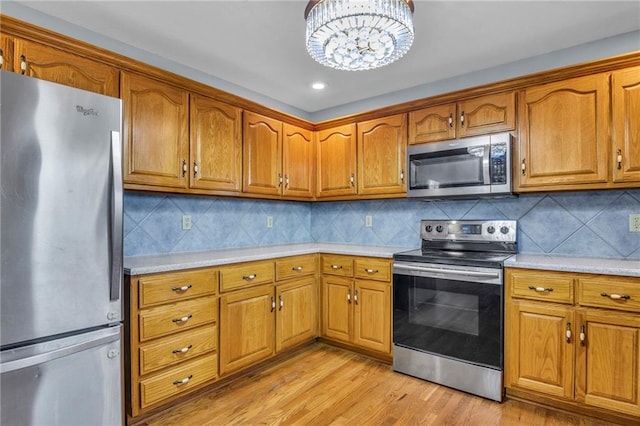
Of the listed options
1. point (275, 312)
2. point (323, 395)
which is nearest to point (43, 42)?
point (275, 312)

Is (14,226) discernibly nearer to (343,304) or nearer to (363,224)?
(343,304)

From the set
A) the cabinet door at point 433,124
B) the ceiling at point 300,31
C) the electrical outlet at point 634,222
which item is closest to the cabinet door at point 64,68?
the ceiling at point 300,31

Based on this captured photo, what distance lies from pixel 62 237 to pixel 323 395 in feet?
5.85

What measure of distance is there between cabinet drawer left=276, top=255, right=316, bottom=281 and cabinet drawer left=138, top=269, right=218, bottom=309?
59 cm

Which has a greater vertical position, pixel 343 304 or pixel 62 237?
pixel 62 237

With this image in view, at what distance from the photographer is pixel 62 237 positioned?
1.48 meters

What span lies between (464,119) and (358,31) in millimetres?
1361

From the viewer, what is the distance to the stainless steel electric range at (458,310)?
2225 millimetres

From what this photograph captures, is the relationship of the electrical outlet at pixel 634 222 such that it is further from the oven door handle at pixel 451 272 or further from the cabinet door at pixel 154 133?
the cabinet door at pixel 154 133

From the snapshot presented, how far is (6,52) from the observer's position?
1.70 m

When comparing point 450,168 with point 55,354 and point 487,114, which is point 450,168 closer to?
point 487,114

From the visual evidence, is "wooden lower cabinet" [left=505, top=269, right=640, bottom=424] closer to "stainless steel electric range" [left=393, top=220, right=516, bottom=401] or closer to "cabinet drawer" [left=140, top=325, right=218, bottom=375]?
"stainless steel electric range" [left=393, top=220, right=516, bottom=401]

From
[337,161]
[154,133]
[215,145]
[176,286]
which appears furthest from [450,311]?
[154,133]

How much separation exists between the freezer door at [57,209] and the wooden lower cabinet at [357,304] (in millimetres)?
1733
